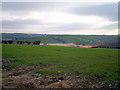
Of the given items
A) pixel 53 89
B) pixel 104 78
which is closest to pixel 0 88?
pixel 53 89

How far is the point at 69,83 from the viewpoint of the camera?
1622 cm

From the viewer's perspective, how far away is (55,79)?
1784 cm

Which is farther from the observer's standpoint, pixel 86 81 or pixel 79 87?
pixel 86 81

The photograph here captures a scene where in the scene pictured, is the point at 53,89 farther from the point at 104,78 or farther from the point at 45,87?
the point at 104,78

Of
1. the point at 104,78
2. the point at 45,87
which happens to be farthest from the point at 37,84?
the point at 104,78

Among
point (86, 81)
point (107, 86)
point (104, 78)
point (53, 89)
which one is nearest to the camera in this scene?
point (53, 89)

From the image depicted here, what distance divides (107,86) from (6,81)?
9.21m

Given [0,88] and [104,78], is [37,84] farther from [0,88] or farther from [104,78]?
[104,78]

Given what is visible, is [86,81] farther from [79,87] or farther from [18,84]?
[18,84]

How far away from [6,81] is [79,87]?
699 cm

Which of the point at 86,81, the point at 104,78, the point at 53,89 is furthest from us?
the point at 104,78

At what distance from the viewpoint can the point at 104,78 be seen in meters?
18.3

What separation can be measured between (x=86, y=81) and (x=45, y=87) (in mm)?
4067

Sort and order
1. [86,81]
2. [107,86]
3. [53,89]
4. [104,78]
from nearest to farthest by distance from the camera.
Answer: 1. [53,89]
2. [107,86]
3. [86,81]
4. [104,78]
